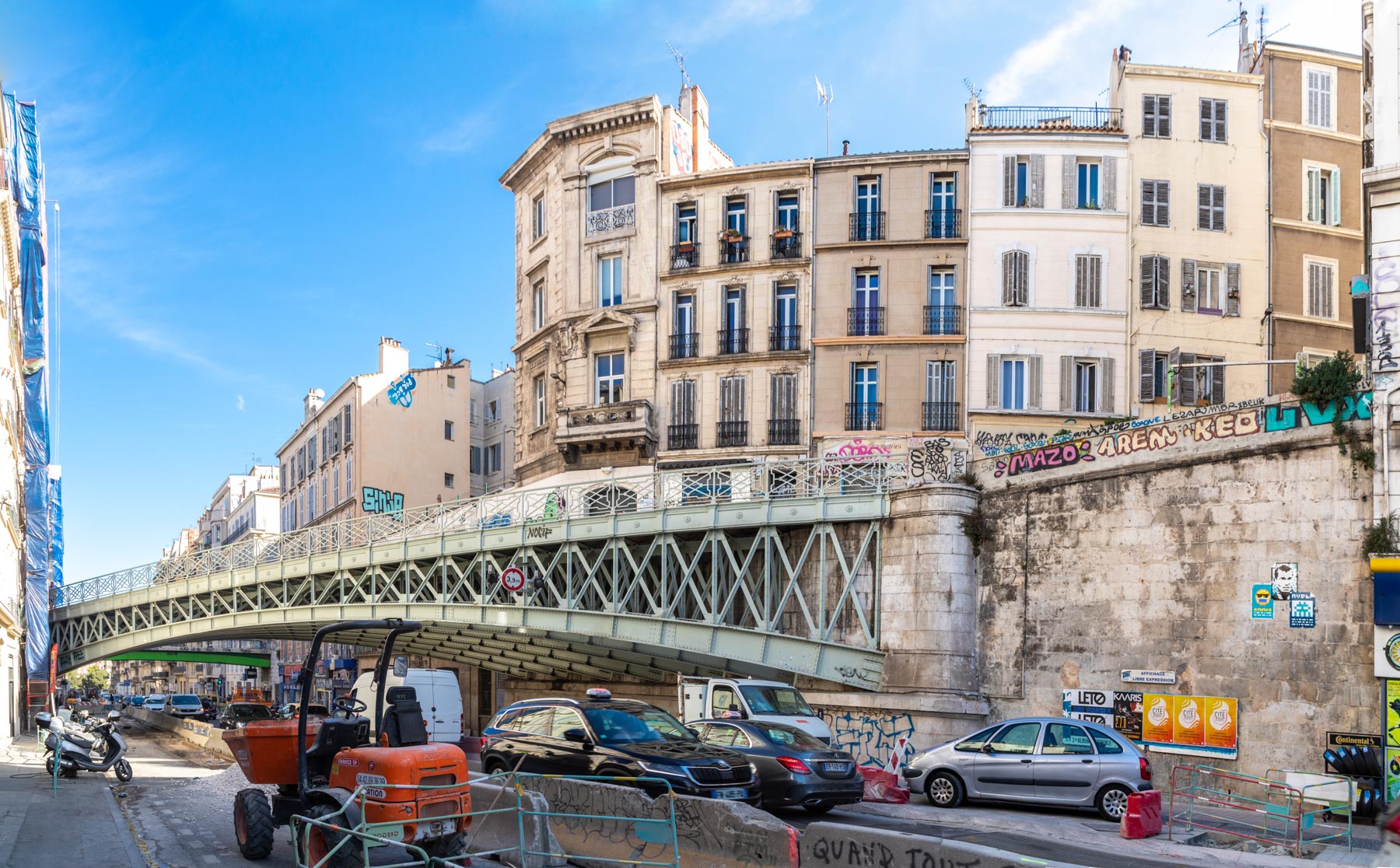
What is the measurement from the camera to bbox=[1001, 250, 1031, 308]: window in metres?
35.8

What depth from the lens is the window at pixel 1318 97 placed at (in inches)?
1389

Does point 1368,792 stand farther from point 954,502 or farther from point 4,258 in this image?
point 4,258

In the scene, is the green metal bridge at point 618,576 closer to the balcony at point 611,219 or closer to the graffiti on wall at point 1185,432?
the graffiti on wall at point 1185,432

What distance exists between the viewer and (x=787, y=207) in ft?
127

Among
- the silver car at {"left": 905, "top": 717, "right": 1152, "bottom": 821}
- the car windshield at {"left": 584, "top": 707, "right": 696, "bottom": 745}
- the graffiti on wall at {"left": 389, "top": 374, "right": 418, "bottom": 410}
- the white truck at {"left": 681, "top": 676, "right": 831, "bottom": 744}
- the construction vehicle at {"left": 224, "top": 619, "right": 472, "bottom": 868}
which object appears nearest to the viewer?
the construction vehicle at {"left": 224, "top": 619, "right": 472, "bottom": 868}

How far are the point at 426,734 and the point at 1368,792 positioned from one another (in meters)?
16.4

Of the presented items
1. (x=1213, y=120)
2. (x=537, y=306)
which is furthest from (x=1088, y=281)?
(x=537, y=306)

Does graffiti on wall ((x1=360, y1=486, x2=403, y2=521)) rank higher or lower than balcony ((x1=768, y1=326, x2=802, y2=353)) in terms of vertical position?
lower

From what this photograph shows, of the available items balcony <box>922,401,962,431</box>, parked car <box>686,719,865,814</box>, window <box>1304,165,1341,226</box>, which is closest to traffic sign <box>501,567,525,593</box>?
balcony <box>922,401,962,431</box>

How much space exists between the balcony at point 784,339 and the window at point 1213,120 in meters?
13.5

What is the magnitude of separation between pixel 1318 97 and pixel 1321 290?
5.80 metres

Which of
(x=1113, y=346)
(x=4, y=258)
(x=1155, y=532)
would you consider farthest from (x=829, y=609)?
(x=4, y=258)

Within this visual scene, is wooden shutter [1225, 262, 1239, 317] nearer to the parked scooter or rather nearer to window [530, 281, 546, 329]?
window [530, 281, 546, 329]

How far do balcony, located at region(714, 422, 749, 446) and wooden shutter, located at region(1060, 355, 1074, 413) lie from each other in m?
9.76
